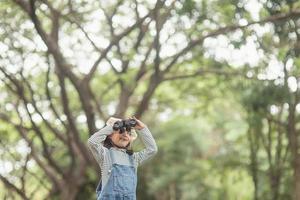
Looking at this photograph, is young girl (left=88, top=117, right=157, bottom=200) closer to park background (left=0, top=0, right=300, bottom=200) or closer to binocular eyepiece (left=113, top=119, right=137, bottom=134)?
binocular eyepiece (left=113, top=119, right=137, bottom=134)

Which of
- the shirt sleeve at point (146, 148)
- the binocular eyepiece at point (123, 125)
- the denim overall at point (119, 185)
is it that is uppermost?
the binocular eyepiece at point (123, 125)

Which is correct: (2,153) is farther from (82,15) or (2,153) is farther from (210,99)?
(210,99)

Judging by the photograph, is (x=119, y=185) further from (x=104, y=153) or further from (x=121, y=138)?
(x=121, y=138)

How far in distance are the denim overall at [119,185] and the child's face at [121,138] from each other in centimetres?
13

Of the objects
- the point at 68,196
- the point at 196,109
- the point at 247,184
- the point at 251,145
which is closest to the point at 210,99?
the point at 196,109

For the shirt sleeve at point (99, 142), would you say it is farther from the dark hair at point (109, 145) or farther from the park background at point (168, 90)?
the park background at point (168, 90)

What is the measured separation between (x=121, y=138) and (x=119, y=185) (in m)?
0.38

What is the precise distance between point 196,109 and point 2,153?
423cm

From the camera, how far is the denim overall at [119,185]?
378cm

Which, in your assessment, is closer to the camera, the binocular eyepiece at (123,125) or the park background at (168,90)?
the binocular eyepiece at (123,125)

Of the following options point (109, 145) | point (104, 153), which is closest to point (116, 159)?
point (104, 153)

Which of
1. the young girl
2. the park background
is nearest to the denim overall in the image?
the young girl

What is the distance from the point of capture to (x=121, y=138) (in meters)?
4.01

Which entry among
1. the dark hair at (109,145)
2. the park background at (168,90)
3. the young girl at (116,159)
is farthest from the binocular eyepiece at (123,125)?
the park background at (168,90)
